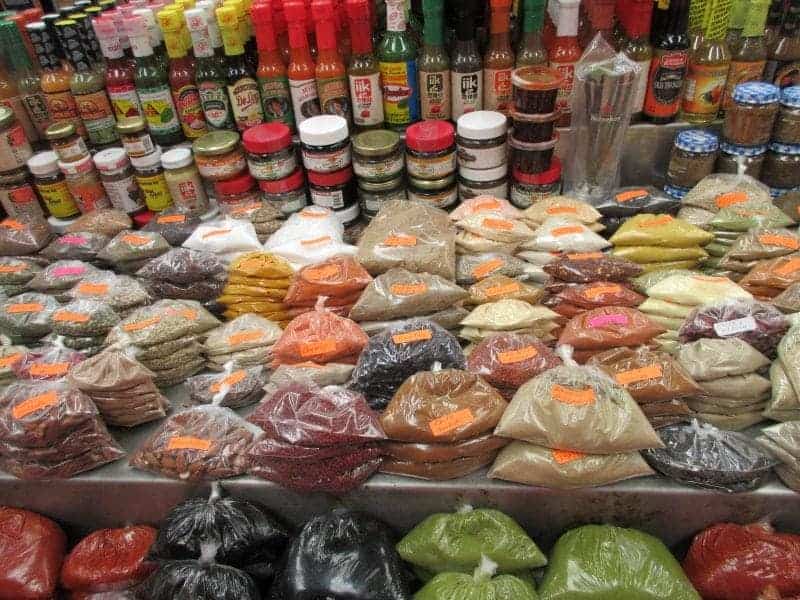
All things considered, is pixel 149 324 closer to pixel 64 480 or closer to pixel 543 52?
pixel 64 480

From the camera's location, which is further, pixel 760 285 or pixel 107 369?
Result: pixel 760 285

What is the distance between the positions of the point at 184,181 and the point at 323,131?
0.57m

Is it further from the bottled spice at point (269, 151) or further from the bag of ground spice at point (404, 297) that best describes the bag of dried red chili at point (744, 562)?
the bottled spice at point (269, 151)

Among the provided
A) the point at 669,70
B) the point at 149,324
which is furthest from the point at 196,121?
the point at 669,70

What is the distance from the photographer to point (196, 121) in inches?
82.4

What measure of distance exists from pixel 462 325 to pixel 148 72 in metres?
1.43

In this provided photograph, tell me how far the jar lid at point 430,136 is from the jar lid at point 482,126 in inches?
1.6

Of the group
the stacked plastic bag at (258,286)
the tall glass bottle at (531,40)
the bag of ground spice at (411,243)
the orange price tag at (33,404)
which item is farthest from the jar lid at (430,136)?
the orange price tag at (33,404)

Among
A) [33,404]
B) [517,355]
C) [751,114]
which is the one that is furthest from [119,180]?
[751,114]

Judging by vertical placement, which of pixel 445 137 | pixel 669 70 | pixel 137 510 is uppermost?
pixel 669 70

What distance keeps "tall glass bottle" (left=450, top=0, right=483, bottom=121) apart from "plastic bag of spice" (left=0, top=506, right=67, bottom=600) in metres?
1.76

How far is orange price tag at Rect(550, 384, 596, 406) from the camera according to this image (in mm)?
1186

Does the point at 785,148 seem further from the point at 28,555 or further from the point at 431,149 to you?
the point at 28,555

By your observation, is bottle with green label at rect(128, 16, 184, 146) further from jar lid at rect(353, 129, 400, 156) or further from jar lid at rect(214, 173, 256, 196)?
jar lid at rect(353, 129, 400, 156)
